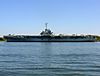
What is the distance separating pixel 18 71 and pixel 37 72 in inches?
89.8

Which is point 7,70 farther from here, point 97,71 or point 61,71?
point 97,71

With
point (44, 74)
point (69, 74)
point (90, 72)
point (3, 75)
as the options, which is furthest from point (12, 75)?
point (90, 72)

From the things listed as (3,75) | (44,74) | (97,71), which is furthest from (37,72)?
(97,71)

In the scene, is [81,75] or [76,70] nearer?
[81,75]

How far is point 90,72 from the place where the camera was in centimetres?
3703

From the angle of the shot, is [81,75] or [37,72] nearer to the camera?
[81,75]

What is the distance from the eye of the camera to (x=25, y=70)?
38.9 m

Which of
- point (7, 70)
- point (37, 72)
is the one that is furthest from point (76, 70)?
point (7, 70)

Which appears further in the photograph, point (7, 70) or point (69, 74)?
point (7, 70)

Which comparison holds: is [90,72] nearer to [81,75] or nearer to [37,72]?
[81,75]

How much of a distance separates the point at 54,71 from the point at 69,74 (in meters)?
2.67

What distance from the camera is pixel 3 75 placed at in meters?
34.8

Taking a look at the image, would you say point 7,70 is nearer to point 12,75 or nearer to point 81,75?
point 12,75

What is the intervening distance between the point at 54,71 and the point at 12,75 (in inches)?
209
